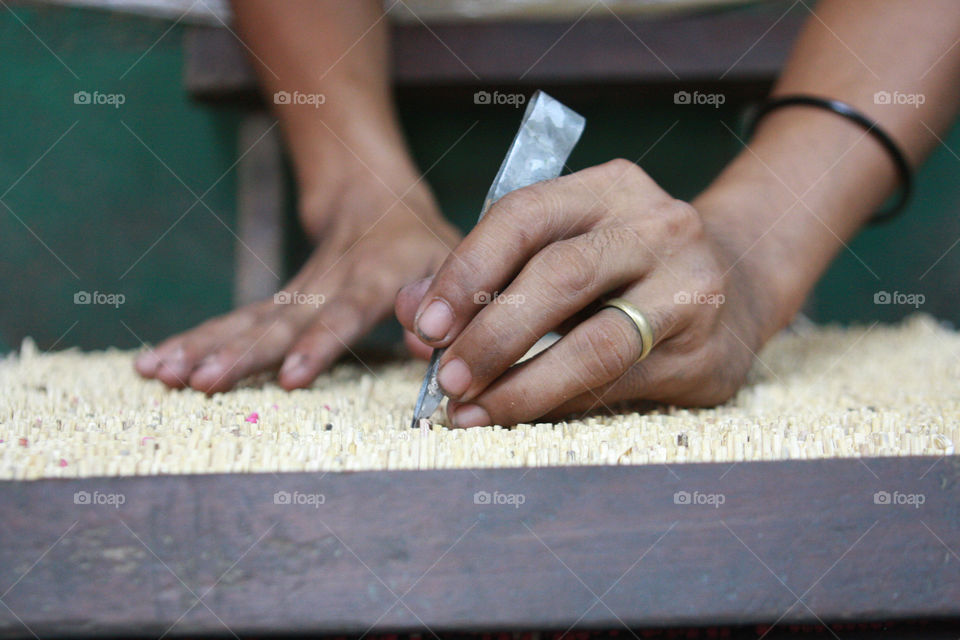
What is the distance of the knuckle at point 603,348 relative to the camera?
A: 522 mm

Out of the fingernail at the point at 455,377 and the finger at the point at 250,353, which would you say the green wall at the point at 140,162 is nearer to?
the finger at the point at 250,353

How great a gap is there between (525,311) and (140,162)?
43.2 inches

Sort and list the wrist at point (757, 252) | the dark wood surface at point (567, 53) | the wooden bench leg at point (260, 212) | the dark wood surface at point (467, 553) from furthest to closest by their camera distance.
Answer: the wooden bench leg at point (260, 212), the dark wood surface at point (567, 53), the wrist at point (757, 252), the dark wood surface at point (467, 553)

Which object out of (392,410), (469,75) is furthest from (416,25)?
(392,410)

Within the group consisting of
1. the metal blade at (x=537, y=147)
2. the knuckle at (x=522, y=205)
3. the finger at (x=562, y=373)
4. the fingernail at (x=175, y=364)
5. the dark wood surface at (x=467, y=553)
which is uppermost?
the metal blade at (x=537, y=147)

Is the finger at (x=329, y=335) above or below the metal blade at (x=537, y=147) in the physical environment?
below

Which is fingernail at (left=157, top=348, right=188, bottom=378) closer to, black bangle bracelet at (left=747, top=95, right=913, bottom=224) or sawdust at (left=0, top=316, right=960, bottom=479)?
sawdust at (left=0, top=316, right=960, bottom=479)

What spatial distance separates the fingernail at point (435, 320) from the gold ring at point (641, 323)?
4.7 inches

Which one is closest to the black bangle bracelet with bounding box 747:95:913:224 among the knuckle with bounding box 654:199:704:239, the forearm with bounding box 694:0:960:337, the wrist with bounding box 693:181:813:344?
the forearm with bounding box 694:0:960:337

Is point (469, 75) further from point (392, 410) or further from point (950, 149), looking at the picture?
point (950, 149)

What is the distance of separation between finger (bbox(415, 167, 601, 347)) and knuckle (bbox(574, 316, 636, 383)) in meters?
0.07

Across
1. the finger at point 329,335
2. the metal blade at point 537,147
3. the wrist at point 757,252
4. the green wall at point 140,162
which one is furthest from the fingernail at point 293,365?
the green wall at point 140,162

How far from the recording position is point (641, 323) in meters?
0.53

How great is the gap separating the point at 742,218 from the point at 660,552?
40 cm
